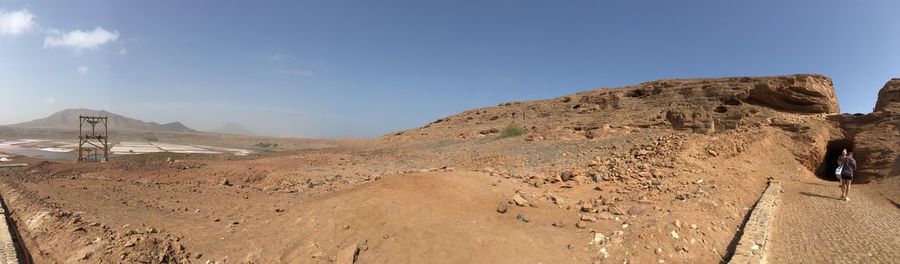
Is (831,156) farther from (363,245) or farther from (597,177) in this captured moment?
(363,245)

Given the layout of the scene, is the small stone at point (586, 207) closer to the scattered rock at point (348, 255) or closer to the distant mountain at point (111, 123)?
the scattered rock at point (348, 255)

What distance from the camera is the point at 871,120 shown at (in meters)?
16.5

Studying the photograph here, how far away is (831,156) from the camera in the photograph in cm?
1775

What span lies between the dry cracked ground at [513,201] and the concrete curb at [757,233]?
25cm

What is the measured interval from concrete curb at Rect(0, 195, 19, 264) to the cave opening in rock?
2424 centimetres

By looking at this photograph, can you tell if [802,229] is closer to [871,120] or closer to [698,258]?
[698,258]

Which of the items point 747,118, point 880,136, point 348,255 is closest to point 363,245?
point 348,255

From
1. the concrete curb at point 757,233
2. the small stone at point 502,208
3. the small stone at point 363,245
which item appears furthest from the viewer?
the small stone at point 502,208

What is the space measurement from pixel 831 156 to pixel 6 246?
26.8m

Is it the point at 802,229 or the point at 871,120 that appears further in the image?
the point at 871,120

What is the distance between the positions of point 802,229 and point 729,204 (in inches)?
51.4

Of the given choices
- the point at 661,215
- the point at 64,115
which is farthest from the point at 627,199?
the point at 64,115

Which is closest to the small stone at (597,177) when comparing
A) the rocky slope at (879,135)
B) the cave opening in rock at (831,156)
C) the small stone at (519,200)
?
the small stone at (519,200)

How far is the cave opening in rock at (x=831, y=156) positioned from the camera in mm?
16833
